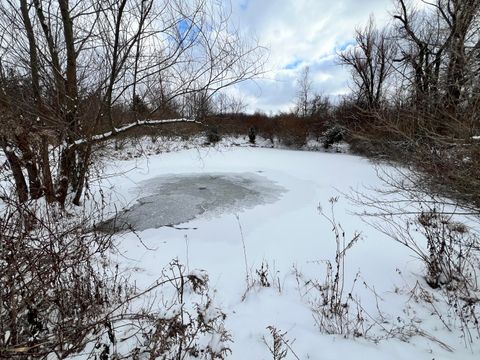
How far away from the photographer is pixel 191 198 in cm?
691

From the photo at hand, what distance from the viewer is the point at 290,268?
12.4 feet

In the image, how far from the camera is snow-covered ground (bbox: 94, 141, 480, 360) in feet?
7.71

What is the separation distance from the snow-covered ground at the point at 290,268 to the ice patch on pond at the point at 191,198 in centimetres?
21

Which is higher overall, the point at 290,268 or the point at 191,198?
the point at 191,198

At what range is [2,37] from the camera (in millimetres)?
4348

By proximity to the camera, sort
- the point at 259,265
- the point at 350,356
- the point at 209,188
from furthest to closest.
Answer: the point at 209,188
the point at 259,265
the point at 350,356

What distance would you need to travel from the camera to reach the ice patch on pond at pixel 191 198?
544cm

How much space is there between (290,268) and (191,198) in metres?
3.74

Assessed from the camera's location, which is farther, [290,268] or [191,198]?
[191,198]

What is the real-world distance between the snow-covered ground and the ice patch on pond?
0.21 meters

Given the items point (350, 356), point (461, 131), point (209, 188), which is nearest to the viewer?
point (350, 356)

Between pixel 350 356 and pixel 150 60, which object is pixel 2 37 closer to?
pixel 150 60

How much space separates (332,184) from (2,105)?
8.04 metres

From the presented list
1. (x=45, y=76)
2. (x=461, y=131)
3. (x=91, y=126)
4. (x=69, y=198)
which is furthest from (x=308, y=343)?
(x=45, y=76)
